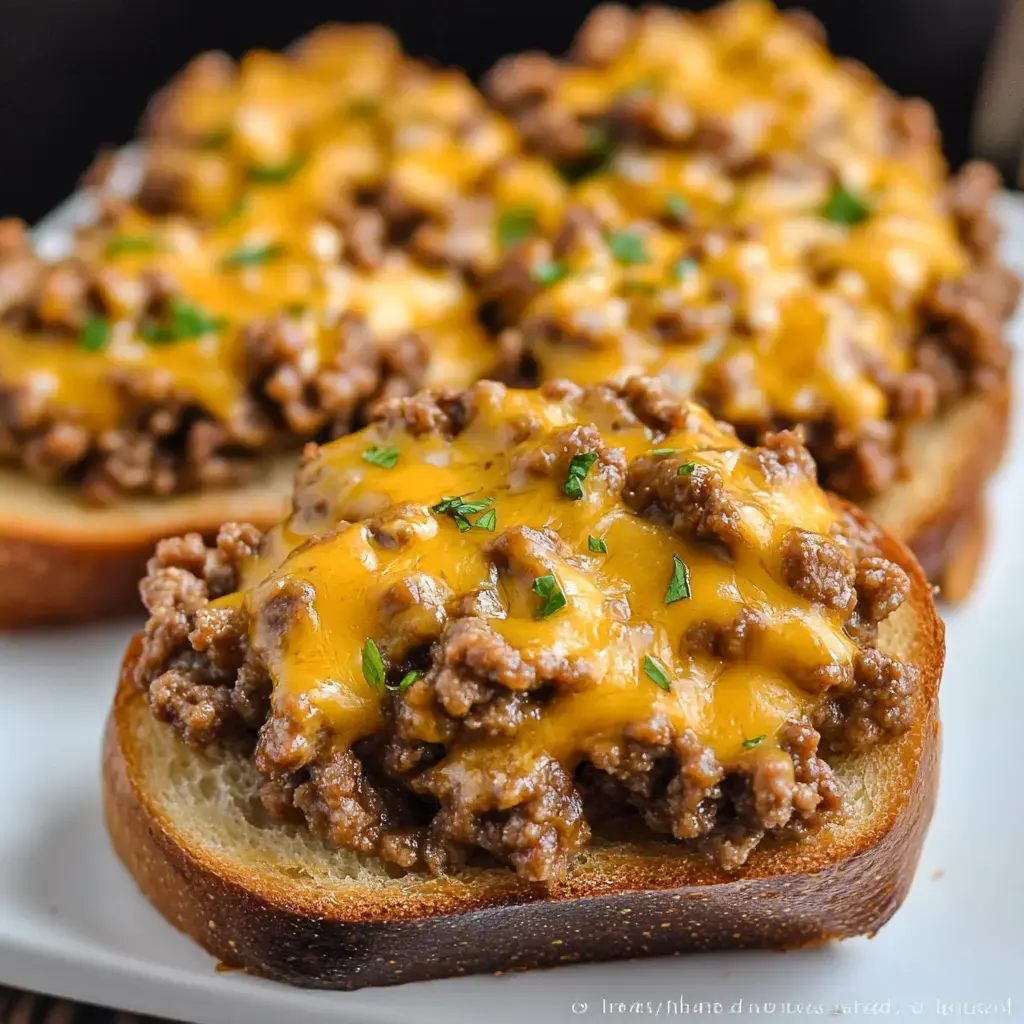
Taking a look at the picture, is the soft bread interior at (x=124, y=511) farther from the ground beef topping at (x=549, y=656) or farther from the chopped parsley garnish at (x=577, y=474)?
the chopped parsley garnish at (x=577, y=474)

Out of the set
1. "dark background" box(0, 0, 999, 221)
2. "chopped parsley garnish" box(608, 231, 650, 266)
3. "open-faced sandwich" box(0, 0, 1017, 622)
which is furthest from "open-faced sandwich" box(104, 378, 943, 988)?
"dark background" box(0, 0, 999, 221)

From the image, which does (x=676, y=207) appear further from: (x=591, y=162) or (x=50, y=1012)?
(x=50, y=1012)

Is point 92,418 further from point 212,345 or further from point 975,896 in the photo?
point 975,896

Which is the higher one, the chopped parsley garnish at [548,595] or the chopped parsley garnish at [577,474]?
the chopped parsley garnish at [577,474]

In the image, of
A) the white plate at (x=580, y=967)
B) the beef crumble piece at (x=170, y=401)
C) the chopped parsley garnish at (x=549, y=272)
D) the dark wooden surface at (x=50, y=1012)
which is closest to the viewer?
the white plate at (x=580, y=967)

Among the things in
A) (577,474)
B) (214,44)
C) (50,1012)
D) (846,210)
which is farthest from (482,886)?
(214,44)

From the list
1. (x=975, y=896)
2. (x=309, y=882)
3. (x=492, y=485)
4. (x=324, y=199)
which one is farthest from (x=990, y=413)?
(x=309, y=882)

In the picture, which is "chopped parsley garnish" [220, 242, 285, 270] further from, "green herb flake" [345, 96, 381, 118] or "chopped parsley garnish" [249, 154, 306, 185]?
"green herb flake" [345, 96, 381, 118]

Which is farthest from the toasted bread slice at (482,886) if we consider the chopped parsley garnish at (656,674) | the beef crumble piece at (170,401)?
the beef crumble piece at (170,401)
